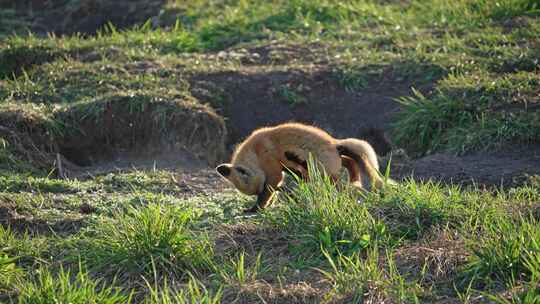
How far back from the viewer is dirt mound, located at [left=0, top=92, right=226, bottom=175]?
30.3 ft

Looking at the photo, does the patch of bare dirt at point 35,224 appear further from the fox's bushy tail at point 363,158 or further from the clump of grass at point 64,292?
the fox's bushy tail at point 363,158

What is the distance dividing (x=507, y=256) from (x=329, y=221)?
1.17 metres

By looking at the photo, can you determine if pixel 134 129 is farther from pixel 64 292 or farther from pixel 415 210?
pixel 64 292

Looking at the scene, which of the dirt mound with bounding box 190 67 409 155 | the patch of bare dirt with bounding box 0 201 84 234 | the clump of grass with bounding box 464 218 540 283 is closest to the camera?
the clump of grass with bounding box 464 218 540 283

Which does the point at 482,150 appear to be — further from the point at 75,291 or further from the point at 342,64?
the point at 75,291

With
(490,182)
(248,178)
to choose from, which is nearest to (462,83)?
(490,182)

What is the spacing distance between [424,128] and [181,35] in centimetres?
388

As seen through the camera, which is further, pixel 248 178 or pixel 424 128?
pixel 424 128

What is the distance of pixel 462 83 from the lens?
947cm

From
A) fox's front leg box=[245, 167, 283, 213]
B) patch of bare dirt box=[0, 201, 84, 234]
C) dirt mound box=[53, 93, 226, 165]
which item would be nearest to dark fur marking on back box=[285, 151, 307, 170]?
fox's front leg box=[245, 167, 283, 213]

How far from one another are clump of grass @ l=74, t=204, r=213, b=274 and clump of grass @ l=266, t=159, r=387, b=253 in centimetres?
63

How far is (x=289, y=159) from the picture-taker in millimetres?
Result: 7359

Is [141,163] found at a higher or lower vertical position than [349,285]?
lower

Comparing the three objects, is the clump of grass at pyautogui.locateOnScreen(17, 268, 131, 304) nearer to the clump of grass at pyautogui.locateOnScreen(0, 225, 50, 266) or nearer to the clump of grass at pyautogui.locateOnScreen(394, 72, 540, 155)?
the clump of grass at pyautogui.locateOnScreen(0, 225, 50, 266)
